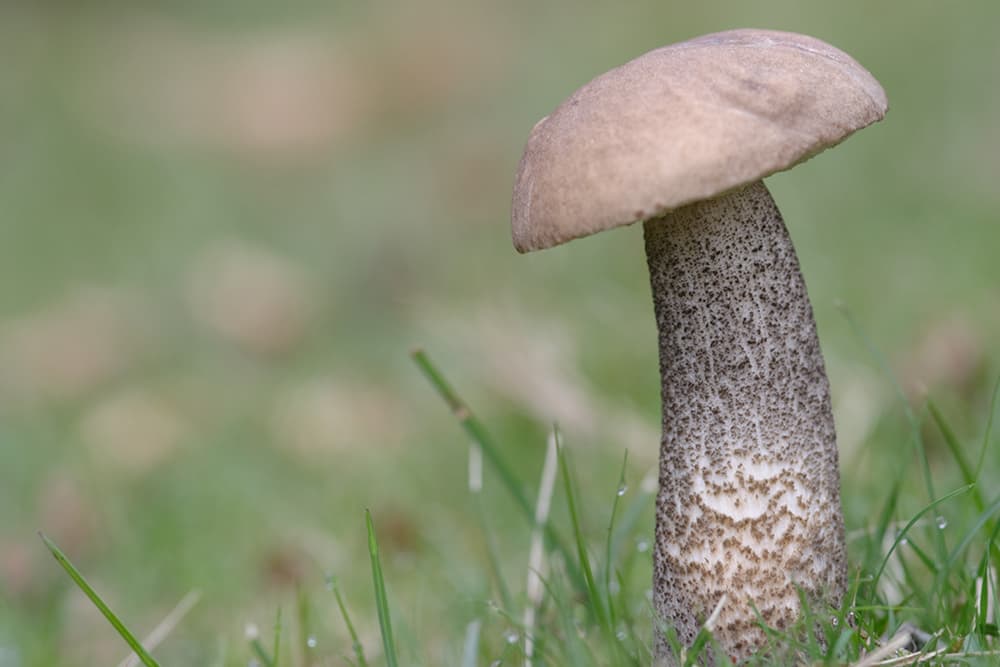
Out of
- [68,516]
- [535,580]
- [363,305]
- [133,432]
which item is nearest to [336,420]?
[133,432]

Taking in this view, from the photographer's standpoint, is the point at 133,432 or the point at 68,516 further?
the point at 133,432

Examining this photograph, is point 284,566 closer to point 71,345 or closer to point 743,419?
point 743,419

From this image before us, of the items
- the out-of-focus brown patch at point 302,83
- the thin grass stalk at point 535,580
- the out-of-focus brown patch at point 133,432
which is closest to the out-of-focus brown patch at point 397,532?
the thin grass stalk at point 535,580

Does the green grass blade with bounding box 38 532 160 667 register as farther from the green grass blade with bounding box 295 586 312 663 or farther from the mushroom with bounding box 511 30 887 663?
the mushroom with bounding box 511 30 887 663

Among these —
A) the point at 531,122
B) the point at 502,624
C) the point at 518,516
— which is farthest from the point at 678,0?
the point at 502,624

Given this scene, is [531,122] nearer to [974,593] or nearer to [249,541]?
[249,541]

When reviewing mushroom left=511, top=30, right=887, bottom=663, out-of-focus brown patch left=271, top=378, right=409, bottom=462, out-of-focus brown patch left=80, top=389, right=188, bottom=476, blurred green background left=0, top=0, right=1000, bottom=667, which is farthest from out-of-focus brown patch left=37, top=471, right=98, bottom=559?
mushroom left=511, top=30, right=887, bottom=663
